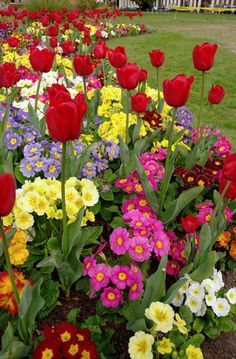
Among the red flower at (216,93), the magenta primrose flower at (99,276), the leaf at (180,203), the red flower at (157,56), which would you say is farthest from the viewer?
the red flower at (157,56)

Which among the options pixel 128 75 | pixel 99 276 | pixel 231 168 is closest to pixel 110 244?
pixel 99 276

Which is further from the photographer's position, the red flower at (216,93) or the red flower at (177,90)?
the red flower at (216,93)

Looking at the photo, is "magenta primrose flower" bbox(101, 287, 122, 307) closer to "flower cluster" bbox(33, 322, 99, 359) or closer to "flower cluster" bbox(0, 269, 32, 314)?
"flower cluster" bbox(33, 322, 99, 359)

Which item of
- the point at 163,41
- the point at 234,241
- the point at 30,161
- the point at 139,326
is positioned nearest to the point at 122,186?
the point at 30,161

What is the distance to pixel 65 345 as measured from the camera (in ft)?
4.72

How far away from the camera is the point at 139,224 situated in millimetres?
1937

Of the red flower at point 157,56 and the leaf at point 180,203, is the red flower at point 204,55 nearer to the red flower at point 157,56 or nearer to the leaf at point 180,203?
the red flower at point 157,56

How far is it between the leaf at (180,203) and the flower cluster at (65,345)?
77 centimetres

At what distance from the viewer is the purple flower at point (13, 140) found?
2.48 m

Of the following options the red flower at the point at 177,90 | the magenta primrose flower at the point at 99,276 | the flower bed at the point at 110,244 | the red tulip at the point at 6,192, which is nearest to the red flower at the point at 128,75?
the flower bed at the point at 110,244

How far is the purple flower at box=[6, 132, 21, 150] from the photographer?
2.48 meters

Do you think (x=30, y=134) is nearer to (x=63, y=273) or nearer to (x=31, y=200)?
(x=31, y=200)

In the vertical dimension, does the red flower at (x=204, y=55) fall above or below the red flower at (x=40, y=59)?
above

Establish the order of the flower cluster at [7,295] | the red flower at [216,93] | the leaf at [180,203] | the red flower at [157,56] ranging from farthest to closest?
1. the red flower at [157,56]
2. the red flower at [216,93]
3. the leaf at [180,203]
4. the flower cluster at [7,295]
